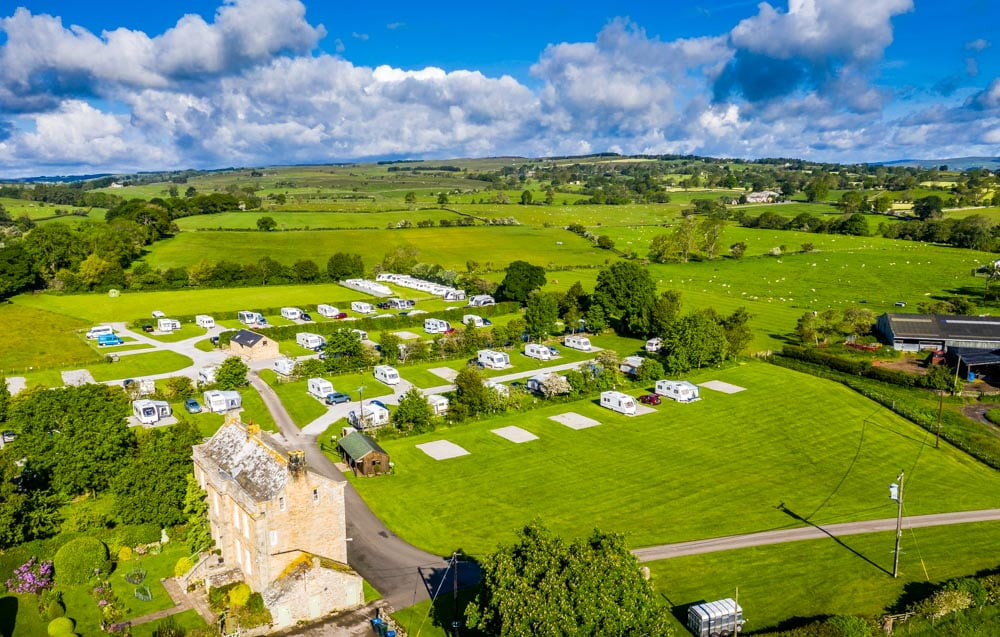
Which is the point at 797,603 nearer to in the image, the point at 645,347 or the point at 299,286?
the point at 645,347

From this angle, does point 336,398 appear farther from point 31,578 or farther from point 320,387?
point 31,578

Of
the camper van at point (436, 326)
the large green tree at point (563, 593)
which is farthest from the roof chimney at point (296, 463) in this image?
the camper van at point (436, 326)

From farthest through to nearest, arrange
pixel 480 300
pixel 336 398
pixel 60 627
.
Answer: pixel 480 300, pixel 336 398, pixel 60 627

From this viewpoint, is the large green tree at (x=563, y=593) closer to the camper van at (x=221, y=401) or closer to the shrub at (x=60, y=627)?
the shrub at (x=60, y=627)

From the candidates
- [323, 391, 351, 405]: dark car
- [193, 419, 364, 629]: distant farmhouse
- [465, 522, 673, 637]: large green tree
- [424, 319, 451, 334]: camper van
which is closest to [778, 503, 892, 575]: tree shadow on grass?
[465, 522, 673, 637]: large green tree

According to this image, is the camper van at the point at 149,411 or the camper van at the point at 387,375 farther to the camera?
the camper van at the point at 387,375

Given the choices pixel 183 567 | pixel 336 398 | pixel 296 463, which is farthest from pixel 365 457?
pixel 336 398
